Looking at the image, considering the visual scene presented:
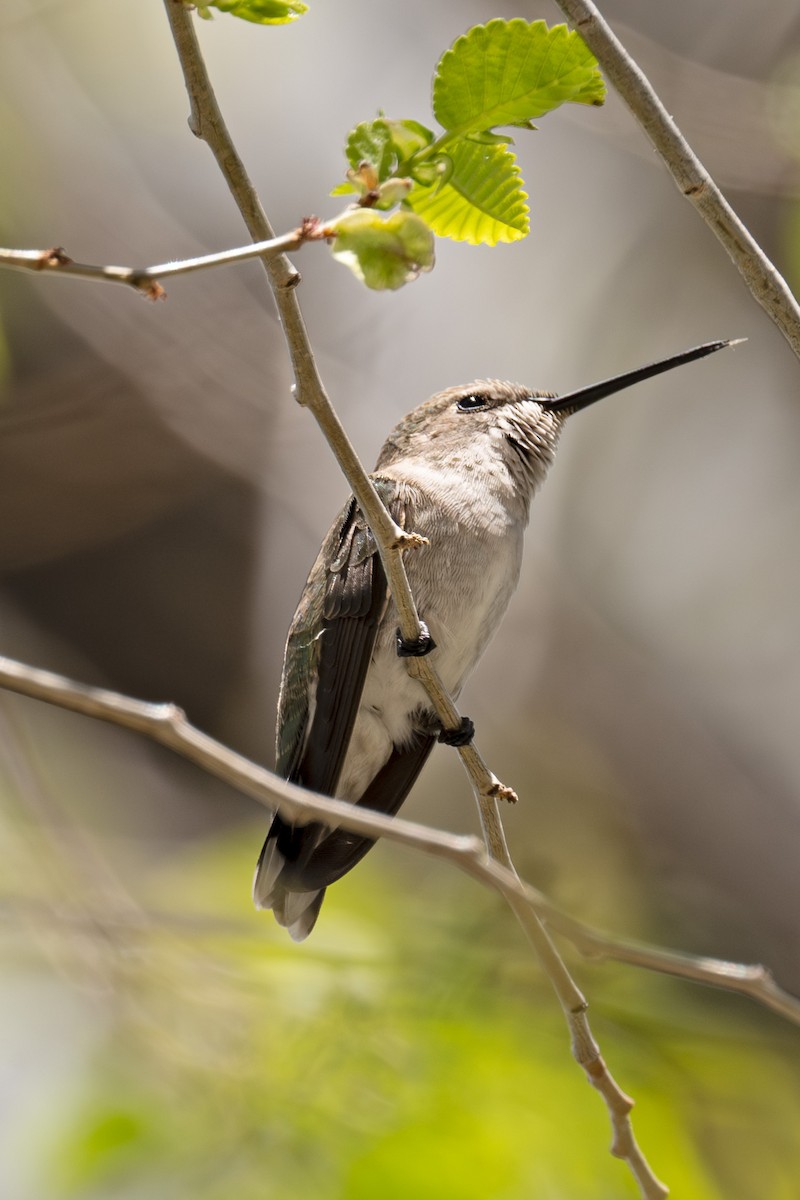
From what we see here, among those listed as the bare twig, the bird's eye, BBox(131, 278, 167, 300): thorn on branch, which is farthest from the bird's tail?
BBox(131, 278, 167, 300): thorn on branch

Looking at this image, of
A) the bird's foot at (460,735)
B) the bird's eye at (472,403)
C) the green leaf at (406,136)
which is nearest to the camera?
the green leaf at (406,136)

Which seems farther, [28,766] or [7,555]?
[7,555]

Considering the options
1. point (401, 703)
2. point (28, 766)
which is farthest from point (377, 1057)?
point (28, 766)

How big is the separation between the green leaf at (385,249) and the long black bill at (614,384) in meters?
1.93

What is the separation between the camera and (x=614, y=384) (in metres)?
3.82

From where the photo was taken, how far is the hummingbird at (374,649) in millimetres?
3275

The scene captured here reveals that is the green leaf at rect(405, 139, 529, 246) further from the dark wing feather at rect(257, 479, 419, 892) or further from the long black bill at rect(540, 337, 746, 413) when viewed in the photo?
the dark wing feather at rect(257, 479, 419, 892)

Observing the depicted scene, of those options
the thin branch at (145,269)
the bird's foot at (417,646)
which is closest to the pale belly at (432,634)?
the bird's foot at (417,646)

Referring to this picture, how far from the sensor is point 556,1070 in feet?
11.4

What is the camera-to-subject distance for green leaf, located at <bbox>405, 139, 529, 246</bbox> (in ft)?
5.11

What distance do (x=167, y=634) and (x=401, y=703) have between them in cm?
308

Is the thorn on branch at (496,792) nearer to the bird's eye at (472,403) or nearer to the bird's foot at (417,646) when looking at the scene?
the bird's foot at (417,646)

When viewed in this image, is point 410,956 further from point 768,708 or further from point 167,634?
point 768,708

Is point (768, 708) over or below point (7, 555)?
below
